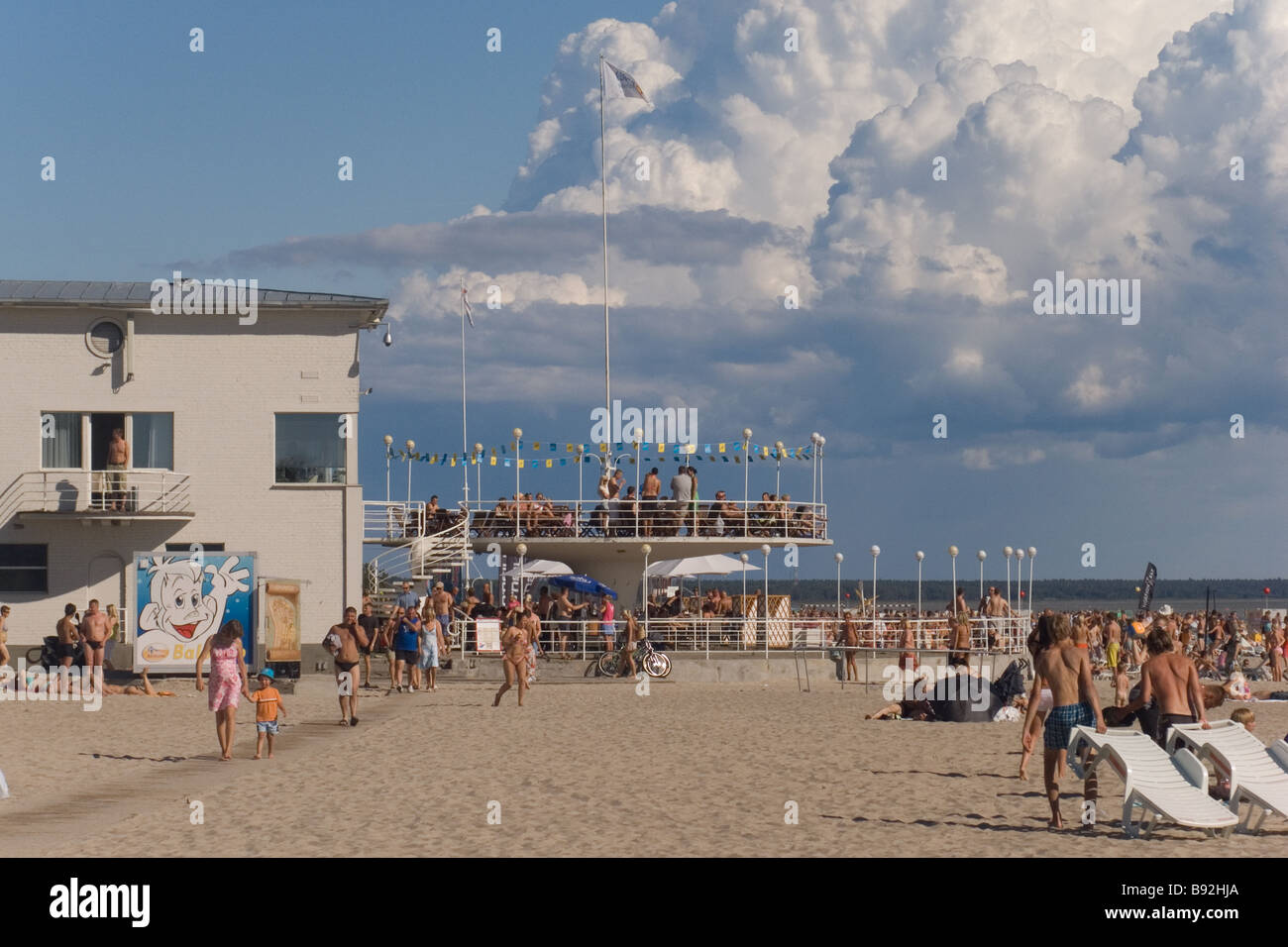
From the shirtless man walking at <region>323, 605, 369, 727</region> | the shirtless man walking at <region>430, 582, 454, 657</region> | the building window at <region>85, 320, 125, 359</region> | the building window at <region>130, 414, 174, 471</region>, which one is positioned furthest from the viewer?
the shirtless man walking at <region>430, 582, 454, 657</region>

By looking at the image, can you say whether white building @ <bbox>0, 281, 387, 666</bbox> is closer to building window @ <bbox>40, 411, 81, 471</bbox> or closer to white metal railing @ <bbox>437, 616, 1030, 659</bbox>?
building window @ <bbox>40, 411, 81, 471</bbox>

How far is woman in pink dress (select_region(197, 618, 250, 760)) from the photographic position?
53.3ft

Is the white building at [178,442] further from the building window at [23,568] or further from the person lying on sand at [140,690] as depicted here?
the person lying on sand at [140,690]

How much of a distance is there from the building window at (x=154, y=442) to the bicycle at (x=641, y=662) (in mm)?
9220

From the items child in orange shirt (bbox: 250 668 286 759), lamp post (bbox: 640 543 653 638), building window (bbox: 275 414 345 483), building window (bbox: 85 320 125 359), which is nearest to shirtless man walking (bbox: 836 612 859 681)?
lamp post (bbox: 640 543 653 638)

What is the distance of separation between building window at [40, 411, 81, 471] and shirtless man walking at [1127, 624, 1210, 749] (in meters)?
22.6

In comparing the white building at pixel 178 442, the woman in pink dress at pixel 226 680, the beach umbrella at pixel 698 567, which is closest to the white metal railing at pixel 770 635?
the beach umbrella at pixel 698 567

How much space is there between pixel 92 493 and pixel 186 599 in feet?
15.1

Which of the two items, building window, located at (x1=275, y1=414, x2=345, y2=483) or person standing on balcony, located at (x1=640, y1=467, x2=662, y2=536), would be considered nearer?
building window, located at (x1=275, y1=414, x2=345, y2=483)

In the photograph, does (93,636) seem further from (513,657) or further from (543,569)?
(543,569)

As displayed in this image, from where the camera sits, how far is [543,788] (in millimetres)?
14133

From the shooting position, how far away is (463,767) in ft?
51.7

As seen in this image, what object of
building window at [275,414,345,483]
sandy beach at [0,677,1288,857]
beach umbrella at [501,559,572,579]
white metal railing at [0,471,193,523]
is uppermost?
building window at [275,414,345,483]
